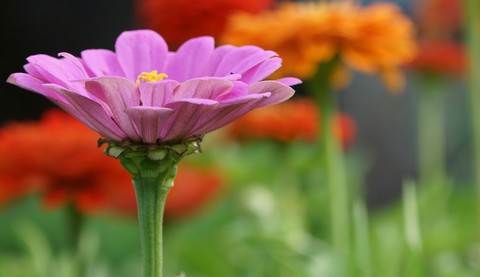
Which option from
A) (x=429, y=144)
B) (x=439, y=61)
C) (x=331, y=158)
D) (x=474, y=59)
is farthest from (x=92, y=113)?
(x=429, y=144)

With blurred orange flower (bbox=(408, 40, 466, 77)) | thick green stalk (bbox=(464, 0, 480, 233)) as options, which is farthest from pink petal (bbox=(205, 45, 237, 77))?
blurred orange flower (bbox=(408, 40, 466, 77))

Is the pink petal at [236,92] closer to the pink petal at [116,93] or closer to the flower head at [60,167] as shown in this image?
the pink petal at [116,93]

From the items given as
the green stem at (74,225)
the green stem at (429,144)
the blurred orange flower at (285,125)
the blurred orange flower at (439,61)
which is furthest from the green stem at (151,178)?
the blurred orange flower at (439,61)

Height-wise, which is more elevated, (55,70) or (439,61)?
(439,61)

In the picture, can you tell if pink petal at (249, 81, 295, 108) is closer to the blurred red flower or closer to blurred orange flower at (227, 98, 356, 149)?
blurred orange flower at (227, 98, 356, 149)

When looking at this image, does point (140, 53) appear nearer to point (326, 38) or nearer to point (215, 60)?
point (215, 60)

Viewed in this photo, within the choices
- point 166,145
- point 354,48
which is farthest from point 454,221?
point 166,145

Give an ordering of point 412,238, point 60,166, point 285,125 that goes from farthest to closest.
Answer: point 285,125, point 60,166, point 412,238
